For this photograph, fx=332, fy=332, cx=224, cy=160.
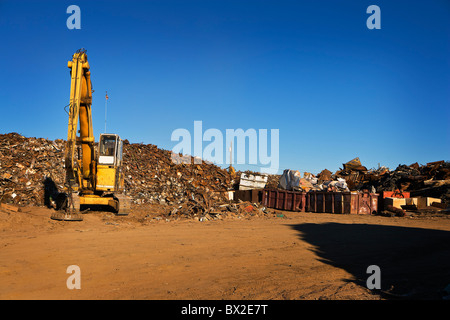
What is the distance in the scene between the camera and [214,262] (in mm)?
7195

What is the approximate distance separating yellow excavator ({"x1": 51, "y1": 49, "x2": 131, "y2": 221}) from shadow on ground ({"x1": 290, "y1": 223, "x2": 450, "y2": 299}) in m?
8.08

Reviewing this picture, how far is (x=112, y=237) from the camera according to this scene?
33.1 feet

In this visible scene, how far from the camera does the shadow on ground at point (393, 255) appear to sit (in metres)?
5.55

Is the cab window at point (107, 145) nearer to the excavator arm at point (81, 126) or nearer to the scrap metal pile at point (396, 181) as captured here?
the excavator arm at point (81, 126)

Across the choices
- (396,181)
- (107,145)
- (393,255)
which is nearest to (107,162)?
(107,145)

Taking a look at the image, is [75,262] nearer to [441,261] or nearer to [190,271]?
[190,271]

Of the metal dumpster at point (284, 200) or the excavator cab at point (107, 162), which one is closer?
the excavator cab at point (107, 162)

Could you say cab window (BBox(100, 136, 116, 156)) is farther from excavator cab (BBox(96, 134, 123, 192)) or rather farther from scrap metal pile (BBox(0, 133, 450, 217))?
scrap metal pile (BBox(0, 133, 450, 217))

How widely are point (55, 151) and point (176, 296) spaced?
19.1m

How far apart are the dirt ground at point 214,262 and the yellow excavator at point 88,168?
1653 mm

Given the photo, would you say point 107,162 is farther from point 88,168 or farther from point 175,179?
point 175,179

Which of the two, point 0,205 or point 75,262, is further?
point 0,205

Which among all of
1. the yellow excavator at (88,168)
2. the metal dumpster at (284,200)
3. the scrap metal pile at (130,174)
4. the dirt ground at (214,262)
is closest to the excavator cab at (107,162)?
the yellow excavator at (88,168)
